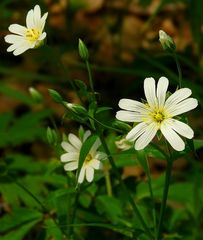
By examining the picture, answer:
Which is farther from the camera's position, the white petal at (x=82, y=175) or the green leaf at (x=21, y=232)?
the green leaf at (x=21, y=232)

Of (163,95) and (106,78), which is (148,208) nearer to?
(163,95)

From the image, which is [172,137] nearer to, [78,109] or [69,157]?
[78,109]

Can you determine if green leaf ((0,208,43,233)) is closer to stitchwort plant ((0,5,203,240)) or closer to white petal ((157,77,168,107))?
stitchwort plant ((0,5,203,240))

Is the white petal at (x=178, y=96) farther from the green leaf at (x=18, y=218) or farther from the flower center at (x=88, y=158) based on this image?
the green leaf at (x=18, y=218)

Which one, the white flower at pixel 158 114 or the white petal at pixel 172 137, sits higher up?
the white flower at pixel 158 114

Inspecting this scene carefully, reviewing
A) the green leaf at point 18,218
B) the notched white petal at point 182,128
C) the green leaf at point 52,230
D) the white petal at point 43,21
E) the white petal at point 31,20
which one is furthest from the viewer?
the green leaf at point 18,218

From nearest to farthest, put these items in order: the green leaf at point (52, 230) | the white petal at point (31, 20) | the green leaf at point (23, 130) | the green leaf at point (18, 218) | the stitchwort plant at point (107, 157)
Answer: the stitchwort plant at point (107, 157) < the white petal at point (31, 20) < the green leaf at point (52, 230) < the green leaf at point (18, 218) < the green leaf at point (23, 130)

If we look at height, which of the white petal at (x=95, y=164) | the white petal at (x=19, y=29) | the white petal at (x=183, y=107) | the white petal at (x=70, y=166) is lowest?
the white petal at (x=70, y=166)

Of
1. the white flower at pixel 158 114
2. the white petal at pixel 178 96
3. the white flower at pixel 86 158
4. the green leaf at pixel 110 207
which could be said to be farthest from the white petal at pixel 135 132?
the green leaf at pixel 110 207
